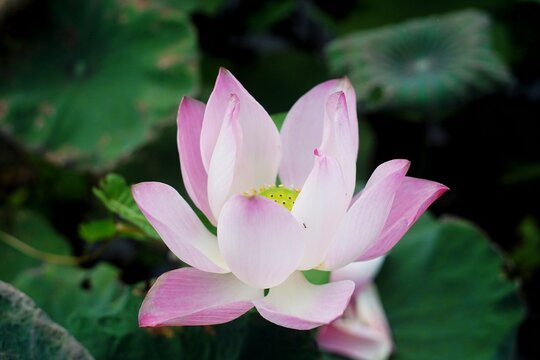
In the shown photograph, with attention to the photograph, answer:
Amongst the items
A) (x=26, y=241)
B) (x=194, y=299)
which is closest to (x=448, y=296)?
(x=194, y=299)

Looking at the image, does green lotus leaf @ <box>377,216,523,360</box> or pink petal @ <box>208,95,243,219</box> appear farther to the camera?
green lotus leaf @ <box>377,216,523,360</box>

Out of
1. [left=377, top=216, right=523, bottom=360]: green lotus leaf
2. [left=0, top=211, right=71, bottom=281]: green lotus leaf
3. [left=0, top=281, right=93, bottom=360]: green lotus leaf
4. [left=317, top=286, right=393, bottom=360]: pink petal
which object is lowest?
[left=0, top=211, right=71, bottom=281]: green lotus leaf

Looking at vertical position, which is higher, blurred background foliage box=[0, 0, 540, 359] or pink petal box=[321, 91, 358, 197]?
pink petal box=[321, 91, 358, 197]

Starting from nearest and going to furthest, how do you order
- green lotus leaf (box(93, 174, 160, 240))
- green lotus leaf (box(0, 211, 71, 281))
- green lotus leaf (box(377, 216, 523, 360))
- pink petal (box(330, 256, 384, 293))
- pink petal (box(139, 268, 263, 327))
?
pink petal (box(139, 268, 263, 327)) → green lotus leaf (box(93, 174, 160, 240)) → pink petal (box(330, 256, 384, 293)) → green lotus leaf (box(377, 216, 523, 360)) → green lotus leaf (box(0, 211, 71, 281))

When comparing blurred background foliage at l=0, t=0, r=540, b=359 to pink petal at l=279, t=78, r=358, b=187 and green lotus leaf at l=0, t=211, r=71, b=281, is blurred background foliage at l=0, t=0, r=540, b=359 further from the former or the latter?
pink petal at l=279, t=78, r=358, b=187

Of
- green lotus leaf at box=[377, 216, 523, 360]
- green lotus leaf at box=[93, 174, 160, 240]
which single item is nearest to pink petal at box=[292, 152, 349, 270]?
green lotus leaf at box=[93, 174, 160, 240]

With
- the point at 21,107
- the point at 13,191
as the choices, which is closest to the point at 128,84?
the point at 21,107

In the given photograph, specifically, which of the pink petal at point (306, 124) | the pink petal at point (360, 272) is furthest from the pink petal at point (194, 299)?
the pink petal at point (360, 272)
